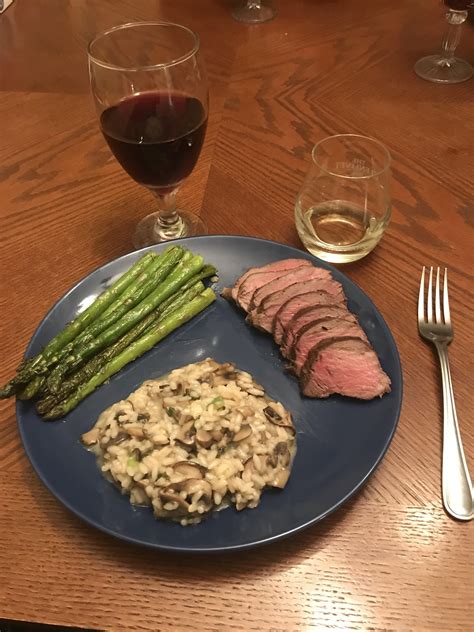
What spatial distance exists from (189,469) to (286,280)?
689mm

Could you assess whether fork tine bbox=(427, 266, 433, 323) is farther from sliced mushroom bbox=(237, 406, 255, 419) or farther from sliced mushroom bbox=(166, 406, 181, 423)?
sliced mushroom bbox=(166, 406, 181, 423)

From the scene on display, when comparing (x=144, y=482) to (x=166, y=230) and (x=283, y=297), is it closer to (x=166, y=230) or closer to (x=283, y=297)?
(x=283, y=297)

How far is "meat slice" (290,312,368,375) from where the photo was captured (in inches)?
62.7

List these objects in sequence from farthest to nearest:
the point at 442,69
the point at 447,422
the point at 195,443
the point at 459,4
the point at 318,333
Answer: the point at 442,69 → the point at 459,4 → the point at 318,333 → the point at 447,422 → the point at 195,443

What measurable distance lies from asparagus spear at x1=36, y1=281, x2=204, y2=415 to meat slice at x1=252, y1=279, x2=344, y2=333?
221 millimetres

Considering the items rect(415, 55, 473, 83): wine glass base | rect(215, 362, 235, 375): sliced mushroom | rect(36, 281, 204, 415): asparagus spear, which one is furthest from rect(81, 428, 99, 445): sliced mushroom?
rect(415, 55, 473, 83): wine glass base

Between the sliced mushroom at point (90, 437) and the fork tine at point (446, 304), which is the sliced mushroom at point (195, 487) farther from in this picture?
the fork tine at point (446, 304)

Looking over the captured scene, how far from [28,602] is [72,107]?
7.59 ft

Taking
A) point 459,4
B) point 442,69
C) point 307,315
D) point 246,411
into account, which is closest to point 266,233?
point 307,315

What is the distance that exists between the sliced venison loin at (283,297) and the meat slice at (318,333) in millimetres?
91

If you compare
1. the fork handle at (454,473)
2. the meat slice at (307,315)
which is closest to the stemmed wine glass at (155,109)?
the meat slice at (307,315)

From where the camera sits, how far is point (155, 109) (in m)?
1.75

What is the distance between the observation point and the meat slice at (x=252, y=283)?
5.72ft

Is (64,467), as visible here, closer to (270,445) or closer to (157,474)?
(157,474)
